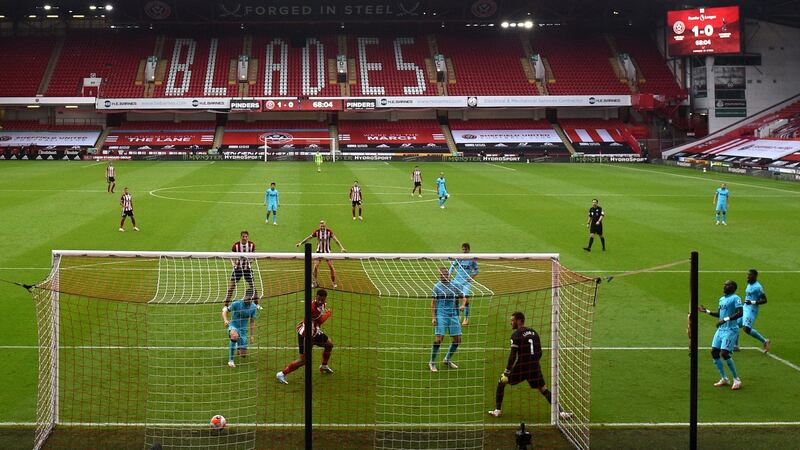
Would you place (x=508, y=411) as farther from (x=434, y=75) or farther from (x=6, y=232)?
(x=434, y=75)

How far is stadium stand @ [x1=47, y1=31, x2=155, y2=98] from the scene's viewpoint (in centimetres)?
7612

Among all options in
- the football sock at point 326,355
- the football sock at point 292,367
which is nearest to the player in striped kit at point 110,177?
the football sock at point 326,355

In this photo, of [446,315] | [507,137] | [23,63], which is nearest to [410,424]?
[446,315]

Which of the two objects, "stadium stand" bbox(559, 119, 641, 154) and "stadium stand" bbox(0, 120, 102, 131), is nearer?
"stadium stand" bbox(559, 119, 641, 154)

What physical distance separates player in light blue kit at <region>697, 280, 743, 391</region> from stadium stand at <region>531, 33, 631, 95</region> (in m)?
64.8

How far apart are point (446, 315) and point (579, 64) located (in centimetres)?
7084

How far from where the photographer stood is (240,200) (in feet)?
127

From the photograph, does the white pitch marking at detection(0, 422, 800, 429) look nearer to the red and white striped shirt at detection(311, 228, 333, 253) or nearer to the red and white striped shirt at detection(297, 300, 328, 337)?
Result: the red and white striped shirt at detection(297, 300, 328, 337)

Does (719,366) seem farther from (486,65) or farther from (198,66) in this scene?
(198,66)

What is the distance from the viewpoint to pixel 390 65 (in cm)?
8062

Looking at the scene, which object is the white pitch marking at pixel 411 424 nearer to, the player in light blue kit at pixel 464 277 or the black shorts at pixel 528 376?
the black shorts at pixel 528 376

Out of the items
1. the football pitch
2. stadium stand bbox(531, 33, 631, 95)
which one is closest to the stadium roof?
stadium stand bbox(531, 33, 631, 95)

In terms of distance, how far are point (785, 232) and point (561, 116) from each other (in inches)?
1987

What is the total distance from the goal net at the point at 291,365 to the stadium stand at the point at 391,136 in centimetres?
5418
